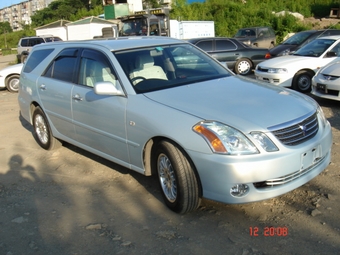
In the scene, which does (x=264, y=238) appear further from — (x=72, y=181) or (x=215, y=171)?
(x=72, y=181)

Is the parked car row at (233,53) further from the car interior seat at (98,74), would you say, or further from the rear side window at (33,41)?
the rear side window at (33,41)

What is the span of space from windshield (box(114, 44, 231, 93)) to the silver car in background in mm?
13

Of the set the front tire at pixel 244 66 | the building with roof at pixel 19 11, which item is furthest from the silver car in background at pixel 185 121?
the building with roof at pixel 19 11

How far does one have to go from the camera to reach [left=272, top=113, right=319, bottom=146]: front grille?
3523mm

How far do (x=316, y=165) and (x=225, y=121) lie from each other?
109 cm

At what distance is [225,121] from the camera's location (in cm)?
354

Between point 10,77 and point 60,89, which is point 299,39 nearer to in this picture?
point 10,77

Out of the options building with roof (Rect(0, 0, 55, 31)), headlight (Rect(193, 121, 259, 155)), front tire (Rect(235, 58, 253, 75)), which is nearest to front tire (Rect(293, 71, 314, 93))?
front tire (Rect(235, 58, 253, 75))

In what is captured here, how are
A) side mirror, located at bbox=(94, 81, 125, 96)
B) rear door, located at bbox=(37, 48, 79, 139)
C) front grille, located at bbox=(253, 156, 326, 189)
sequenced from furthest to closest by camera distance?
rear door, located at bbox=(37, 48, 79, 139)
side mirror, located at bbox=(94, 81, 125, 96)
front grille, located at bbox=(253, 156, 326, 189)

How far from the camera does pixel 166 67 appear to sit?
479cm

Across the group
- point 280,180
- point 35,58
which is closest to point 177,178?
point 280,180

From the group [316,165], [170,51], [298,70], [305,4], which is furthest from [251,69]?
[305,4]

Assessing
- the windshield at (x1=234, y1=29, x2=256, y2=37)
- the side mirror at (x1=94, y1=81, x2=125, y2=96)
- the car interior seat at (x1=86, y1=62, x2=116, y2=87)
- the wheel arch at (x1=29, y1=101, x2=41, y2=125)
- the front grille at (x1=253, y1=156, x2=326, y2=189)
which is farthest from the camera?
the windshield at (x1=234, y1=29, x2=256, y2=37)

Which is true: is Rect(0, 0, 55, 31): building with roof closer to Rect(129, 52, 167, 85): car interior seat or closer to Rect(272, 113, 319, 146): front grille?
Rect(129, 52, 167, 85): car interior seat
